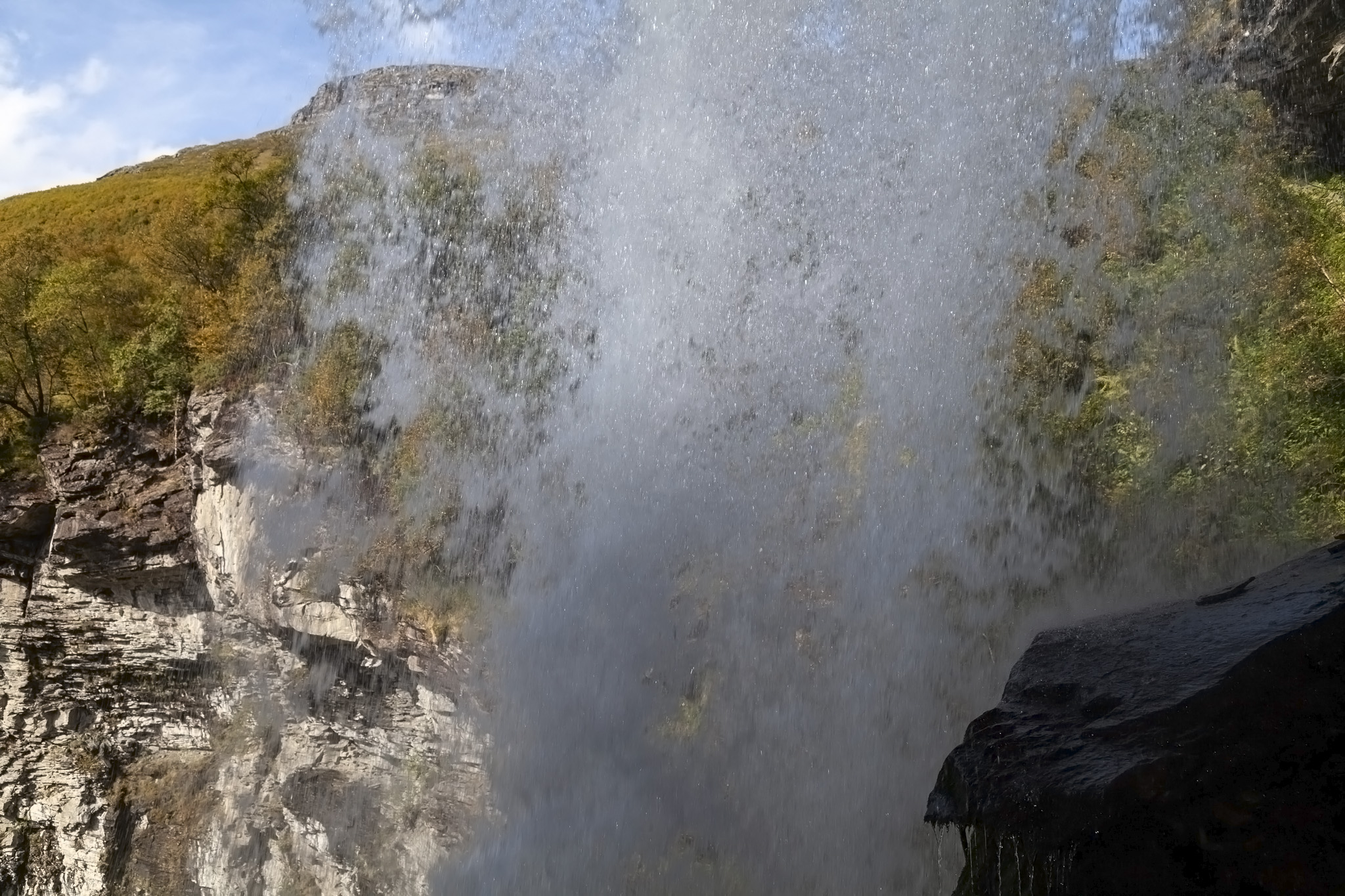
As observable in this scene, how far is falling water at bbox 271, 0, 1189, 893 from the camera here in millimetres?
8930

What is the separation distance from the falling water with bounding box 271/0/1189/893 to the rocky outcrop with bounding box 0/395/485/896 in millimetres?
1027

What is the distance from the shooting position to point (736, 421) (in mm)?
10961

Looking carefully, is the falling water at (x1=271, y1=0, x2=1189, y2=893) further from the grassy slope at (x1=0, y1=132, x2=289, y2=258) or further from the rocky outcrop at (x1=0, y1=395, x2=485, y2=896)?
the grassy slope at (x1=0, y1=132, x2=289, y2=258)

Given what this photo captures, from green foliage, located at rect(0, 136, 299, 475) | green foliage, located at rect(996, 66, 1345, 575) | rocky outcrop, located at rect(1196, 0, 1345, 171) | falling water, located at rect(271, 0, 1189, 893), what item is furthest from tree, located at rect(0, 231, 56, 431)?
rocky outcrop, located at rect(1196, 0, 1345, 171)

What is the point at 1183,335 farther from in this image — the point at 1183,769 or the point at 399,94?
the point at 399,94

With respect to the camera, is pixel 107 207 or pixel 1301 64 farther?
pixel 107 207

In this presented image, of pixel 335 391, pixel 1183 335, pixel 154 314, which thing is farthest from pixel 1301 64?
pixel 154 314

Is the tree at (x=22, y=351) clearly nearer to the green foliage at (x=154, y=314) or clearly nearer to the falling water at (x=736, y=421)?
the green foliage at (x=154, y=314)

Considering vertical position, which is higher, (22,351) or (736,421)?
(22,351)

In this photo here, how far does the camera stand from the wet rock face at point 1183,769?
3.52m

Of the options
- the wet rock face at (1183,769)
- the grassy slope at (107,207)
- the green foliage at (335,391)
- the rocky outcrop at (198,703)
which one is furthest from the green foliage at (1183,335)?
the grassy slope at (107,207)

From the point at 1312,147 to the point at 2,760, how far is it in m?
18.6

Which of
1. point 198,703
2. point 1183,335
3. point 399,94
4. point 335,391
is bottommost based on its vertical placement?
point 198,703

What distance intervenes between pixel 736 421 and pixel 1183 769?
24.7 feet
